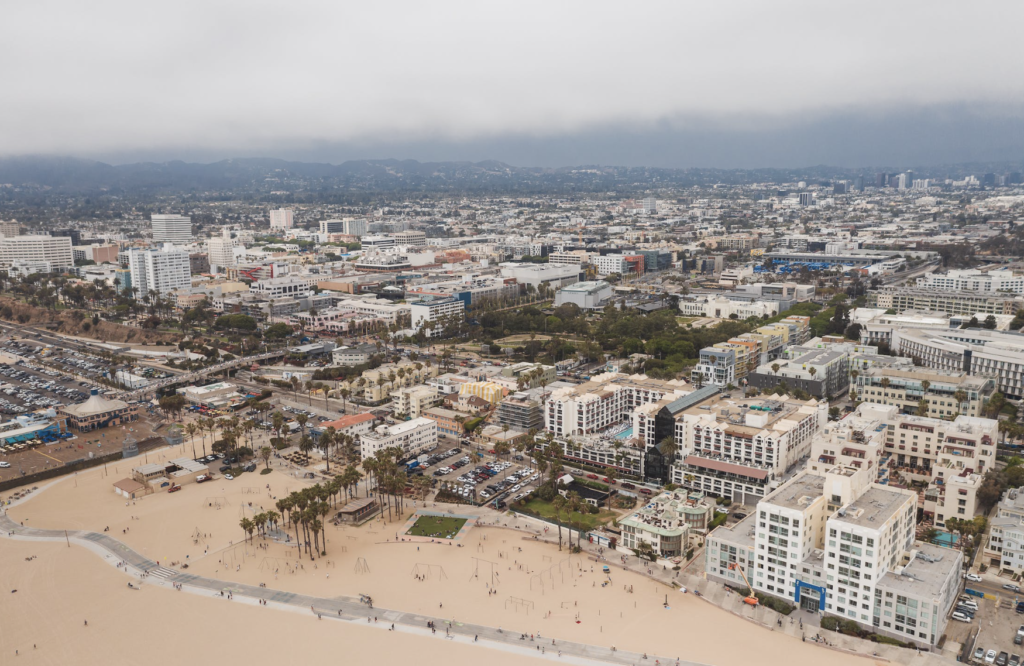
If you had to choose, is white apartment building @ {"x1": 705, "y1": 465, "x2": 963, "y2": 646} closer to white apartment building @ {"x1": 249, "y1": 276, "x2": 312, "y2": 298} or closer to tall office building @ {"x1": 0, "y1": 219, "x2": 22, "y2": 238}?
→ white apartment building @ {"x1": 249, "y1": 276, "x2": 312, "y2": 298}

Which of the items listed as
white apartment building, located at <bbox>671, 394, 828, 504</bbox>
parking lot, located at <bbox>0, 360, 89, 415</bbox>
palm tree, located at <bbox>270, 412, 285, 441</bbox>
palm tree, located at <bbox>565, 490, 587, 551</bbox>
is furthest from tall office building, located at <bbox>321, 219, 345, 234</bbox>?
palm tree, located at <bbox>565, 490, 587, 551</bbox>

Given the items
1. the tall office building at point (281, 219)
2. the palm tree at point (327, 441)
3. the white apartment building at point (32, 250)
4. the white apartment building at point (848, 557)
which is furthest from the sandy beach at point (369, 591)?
the tall office building at point (281, 219)

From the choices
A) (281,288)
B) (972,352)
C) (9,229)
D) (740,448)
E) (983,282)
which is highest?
(9,229)

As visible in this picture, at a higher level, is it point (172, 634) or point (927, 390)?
point (927, 390)

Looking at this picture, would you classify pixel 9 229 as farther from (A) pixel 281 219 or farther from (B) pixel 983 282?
(B) pixel 983 282

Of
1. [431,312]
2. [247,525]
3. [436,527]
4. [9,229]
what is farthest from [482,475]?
[9,229]

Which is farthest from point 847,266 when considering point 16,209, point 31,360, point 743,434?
point 16,209
